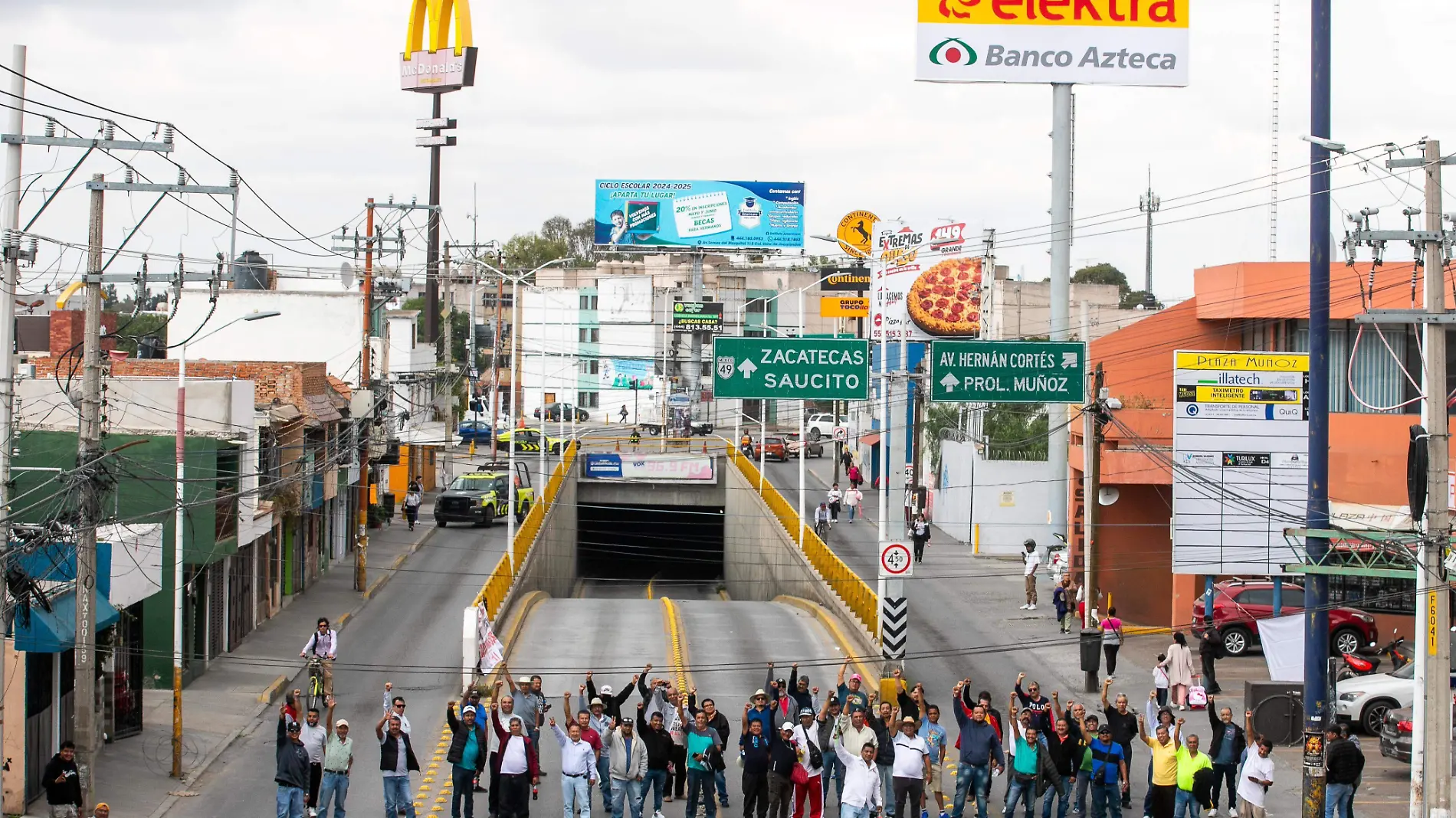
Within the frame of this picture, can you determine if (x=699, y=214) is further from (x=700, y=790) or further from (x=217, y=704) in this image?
(x=700, y=790)

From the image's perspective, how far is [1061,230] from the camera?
39.2 metres

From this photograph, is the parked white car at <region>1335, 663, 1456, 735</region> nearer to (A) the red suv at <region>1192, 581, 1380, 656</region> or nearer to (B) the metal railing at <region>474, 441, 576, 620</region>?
(A) the red suv at <region>1192, 581, 1380, 656</region>

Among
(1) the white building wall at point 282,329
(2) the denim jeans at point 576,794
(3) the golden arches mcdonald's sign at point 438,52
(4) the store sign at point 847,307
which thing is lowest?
(2) the denim jeans at point 576,794

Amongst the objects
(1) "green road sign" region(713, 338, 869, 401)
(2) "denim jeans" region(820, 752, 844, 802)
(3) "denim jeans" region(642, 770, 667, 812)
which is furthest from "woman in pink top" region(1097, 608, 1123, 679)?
(3) "denim jeans" region(642, 770, 667, 812)

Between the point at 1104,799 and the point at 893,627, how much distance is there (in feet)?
31.2

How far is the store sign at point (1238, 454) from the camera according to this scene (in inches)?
1109

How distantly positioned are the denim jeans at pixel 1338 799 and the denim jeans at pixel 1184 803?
4.78 ft

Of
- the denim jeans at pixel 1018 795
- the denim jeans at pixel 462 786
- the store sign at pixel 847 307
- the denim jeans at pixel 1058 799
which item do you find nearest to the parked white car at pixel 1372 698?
the denim jeans at pixel 1058 799

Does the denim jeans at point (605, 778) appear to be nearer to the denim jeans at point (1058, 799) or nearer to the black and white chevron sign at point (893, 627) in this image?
the denim jeans at point (1058, 799)

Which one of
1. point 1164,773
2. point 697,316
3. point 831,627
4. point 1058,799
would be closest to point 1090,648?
point 831,627

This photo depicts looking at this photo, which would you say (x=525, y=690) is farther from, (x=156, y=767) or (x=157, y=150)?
(x=157, y=150)

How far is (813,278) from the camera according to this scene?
382 ft

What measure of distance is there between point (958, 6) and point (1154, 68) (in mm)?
5185

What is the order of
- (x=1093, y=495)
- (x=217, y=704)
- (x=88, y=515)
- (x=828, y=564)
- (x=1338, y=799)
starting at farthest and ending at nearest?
(x=828, y=564), (x=1093, y=495), (x=217, y=704), (x=88, y=515), (x=1338, y=799)
